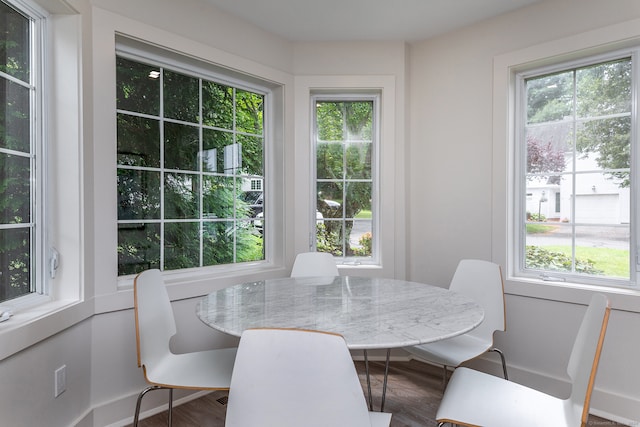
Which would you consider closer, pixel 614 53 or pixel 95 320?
pixel 95 320

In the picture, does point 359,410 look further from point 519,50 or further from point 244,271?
point 519,50

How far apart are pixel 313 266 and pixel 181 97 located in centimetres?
158

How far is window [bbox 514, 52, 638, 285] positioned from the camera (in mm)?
2281

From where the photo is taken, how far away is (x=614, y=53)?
228cm

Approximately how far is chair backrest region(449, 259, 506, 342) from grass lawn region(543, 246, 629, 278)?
68cm

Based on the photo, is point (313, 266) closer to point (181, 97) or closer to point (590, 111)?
point (181, 97)

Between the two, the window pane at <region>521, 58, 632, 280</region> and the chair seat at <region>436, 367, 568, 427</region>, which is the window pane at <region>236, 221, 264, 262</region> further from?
the window pane at <region>521, 58, 632, 280</region>

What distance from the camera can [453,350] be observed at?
Answer: 1987 mm

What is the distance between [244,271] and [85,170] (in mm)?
1335

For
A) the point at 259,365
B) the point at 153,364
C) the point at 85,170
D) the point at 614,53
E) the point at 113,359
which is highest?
the point at 614,53

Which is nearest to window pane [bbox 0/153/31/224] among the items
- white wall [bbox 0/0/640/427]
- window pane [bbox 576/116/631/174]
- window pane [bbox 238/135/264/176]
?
white wall [bbox 0/0/640/427]

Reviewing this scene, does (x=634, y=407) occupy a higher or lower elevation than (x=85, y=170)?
lower

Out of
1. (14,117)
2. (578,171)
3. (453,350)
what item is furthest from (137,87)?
(578,171)

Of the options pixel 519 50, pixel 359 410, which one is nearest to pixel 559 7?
pixel 519 50
